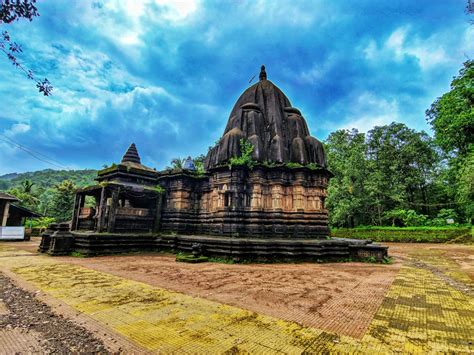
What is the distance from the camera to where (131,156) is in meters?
18.0

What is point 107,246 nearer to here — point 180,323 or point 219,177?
point 219,177

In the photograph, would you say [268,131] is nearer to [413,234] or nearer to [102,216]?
[102,216]

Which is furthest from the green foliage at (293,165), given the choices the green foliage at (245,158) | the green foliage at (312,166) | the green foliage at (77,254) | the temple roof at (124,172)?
the green foliage at (77,254)

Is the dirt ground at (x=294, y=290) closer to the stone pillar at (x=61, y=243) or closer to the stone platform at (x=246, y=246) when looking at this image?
the stone platform at (x=246, y=246)

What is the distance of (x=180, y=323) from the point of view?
3.70 m

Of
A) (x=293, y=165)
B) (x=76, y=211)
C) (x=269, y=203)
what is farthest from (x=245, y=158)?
A: (x=76, y=211)

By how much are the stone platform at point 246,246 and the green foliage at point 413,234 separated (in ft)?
69.4

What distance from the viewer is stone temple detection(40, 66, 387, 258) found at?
1177cm

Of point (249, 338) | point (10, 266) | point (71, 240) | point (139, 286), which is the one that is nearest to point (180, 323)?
point (249, 338)

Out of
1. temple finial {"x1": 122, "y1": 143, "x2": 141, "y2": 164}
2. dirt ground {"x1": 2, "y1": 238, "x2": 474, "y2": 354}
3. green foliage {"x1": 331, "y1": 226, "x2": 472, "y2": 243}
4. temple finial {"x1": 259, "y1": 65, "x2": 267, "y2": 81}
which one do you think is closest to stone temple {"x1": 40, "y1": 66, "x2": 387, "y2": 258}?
temple finial {"x1": 259, "y1": 65, "x2": 267, "y2": 81}

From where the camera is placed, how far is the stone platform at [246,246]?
423 inches

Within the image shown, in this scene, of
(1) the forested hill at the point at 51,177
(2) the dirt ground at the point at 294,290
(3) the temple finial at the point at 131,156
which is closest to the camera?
(2) the dirt ground at the point at 294,290

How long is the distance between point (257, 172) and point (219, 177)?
1963 mm

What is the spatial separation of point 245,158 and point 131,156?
30.4 feet
